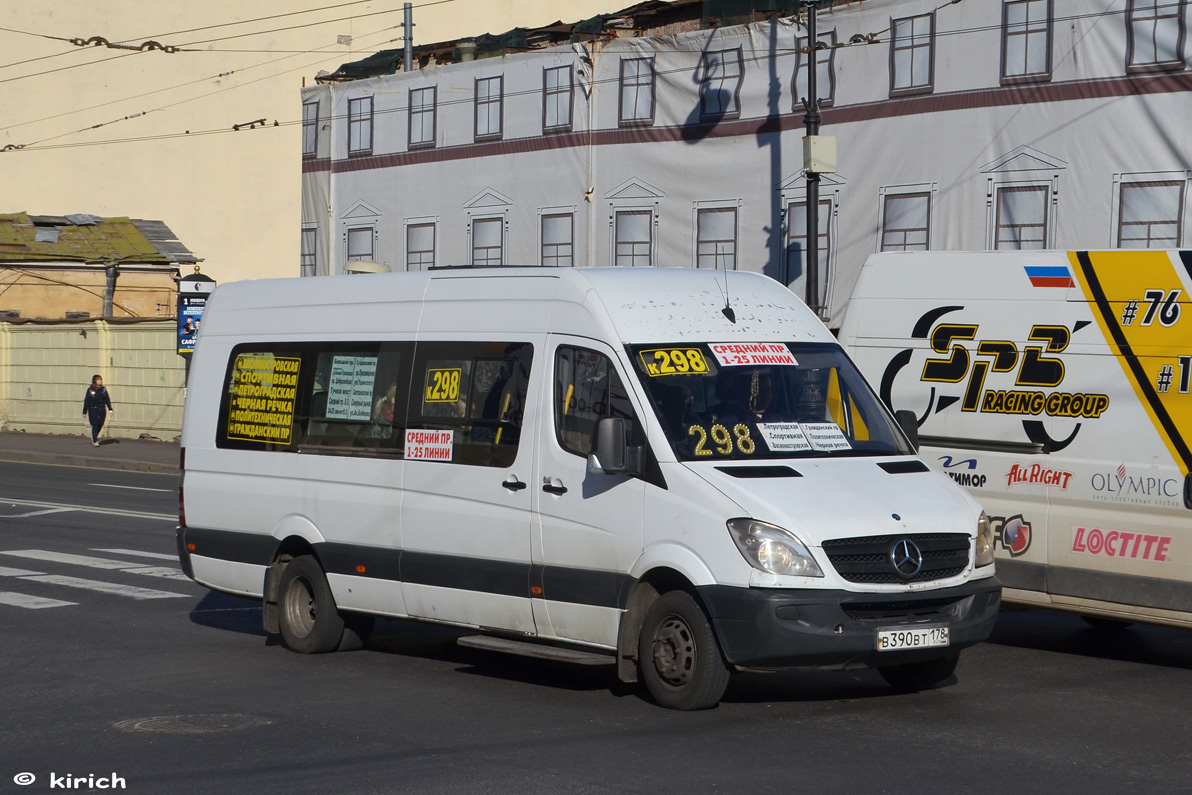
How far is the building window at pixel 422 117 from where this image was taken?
39.3m

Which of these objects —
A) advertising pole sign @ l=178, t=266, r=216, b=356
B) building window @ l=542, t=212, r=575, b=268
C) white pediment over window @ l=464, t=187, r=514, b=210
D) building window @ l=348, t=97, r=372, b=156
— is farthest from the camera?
building window @ l=348, t=97, r=372, b=156

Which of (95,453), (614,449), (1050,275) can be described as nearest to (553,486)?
(614,449)

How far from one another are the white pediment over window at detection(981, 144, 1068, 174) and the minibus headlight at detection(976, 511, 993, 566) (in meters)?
20.0

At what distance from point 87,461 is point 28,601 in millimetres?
20731

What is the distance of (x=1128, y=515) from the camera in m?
9.48

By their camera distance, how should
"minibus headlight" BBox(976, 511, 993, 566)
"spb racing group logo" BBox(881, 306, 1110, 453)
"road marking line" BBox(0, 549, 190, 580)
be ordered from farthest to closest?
"road marking line" BBox(0, 549, 190, 580)
"spb racing group logo" BBox(881, 306, 1110, 453)
"minibus headlight" BBox(976, 511, 993, 566)

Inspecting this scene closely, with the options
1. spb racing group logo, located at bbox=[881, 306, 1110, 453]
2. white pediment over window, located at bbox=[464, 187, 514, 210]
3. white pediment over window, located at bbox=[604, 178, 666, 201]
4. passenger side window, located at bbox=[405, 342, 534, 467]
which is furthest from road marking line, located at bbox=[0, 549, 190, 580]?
white pediment over window, located at bbox=[464, 187, 514, 210]

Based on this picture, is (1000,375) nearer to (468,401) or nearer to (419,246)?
(468,401)

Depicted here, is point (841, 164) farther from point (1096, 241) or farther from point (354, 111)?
point (354, 111)

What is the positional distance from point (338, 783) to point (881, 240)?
2456 cm

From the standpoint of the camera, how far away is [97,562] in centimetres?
1480

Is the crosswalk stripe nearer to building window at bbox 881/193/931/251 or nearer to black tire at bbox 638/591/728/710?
black tire at bbox 638/591/728/710

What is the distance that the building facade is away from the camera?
2650 cm

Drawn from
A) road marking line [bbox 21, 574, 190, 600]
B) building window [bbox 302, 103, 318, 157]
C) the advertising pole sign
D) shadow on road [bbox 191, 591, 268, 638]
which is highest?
building window [bbox 302, 103, 318, 157]
